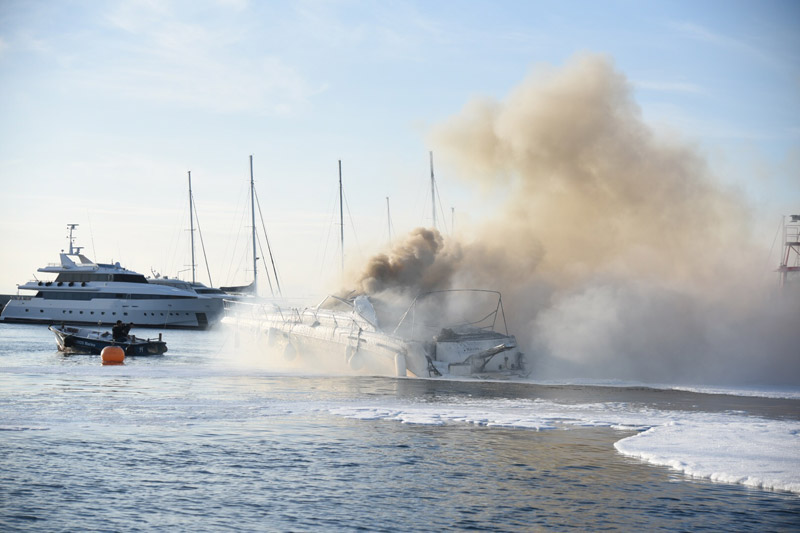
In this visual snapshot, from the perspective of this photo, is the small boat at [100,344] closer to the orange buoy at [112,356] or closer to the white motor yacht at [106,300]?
the orange buoy at [112,356]

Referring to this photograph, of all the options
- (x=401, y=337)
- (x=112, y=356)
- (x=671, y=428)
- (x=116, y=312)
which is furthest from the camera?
(x=116, y=312)

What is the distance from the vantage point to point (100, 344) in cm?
4256

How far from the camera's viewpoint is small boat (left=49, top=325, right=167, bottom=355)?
41.7 m

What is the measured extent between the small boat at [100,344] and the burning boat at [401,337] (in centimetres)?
766

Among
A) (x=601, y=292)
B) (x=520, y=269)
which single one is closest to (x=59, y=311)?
(x=520, y=269)

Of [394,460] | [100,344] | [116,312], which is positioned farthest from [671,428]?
[116,312]

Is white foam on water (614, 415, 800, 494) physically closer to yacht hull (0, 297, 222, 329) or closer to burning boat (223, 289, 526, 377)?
burning boat (223, 289, 526, 377)

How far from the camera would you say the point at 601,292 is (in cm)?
3133

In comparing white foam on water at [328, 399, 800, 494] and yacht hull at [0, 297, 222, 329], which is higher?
yacht hull at [0, 297, 222, 329]

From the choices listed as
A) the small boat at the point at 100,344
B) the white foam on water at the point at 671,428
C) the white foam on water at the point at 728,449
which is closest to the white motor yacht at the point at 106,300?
the small boat at the point at 100,344

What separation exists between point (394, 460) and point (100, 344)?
31.9m

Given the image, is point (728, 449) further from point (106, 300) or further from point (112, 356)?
point (106, 300)

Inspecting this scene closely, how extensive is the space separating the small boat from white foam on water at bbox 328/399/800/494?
23229mm

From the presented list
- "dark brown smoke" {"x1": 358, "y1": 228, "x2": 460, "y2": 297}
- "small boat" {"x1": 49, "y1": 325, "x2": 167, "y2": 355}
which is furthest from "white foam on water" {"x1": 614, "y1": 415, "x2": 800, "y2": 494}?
"small boat" {"x1": 49, "y1": 325, "x2": 167, "y2": 355}
